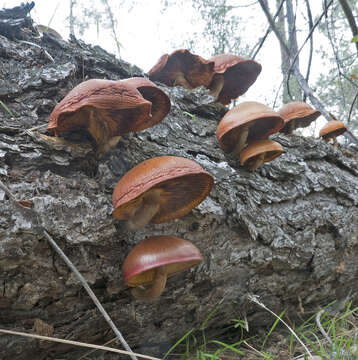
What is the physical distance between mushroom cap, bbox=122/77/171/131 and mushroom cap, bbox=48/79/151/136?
13 centimetres

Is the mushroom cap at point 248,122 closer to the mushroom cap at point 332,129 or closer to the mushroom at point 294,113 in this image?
the mushroom at point 294,113

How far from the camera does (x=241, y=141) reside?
1981mm

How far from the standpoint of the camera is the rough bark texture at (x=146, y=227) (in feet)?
4.08

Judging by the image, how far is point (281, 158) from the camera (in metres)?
2.20

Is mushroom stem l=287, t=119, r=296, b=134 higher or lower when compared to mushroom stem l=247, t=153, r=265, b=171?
higher

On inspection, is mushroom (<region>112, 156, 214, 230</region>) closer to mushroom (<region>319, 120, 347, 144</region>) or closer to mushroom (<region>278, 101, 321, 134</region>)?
mushroom (<region>278, 101, 321, 134</region>)

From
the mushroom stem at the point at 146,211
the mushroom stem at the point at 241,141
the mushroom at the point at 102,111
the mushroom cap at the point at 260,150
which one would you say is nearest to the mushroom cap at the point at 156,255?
the mushroom stem at the point at 146,211

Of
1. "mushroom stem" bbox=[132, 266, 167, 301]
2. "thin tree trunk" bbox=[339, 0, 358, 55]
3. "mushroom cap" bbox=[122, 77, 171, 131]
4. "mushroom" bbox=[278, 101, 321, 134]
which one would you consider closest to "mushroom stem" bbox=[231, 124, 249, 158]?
"mushroom cap" bbox=[122, 77, 171, 131]

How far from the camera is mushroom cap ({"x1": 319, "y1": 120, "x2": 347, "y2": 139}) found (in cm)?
278

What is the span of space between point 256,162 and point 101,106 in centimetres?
112

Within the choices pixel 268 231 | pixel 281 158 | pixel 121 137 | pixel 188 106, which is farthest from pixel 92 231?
pixel 281 158

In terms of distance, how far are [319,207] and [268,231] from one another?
569 millimetres

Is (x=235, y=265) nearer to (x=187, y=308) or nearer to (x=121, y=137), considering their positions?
→ (x=187, y=308)

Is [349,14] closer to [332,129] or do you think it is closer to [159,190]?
[332,129]
